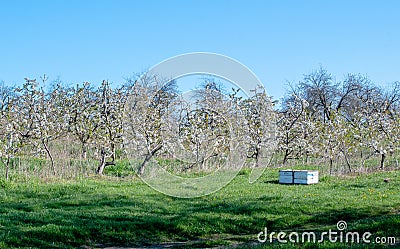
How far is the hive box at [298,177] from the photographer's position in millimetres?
15031

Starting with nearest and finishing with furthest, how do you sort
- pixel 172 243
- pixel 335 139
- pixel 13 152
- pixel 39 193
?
pixel 172 243 < pixel 39 193 < pixel 13 152 < pixel 335 139

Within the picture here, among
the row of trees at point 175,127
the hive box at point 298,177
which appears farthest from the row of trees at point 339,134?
the hive box at point 298,177

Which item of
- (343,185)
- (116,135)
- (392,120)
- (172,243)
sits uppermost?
(392,120)

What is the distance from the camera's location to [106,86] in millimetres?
19656

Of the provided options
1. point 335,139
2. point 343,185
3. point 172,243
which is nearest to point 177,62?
point 172,243

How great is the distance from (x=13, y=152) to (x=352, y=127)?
14.7 meters

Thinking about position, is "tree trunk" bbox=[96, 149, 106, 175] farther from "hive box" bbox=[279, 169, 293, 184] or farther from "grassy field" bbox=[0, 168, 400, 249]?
"hive box" bbox=[279, 169, 293, 184]

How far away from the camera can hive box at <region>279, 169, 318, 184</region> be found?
15.0 metres

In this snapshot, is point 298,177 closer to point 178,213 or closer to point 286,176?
point 286,176

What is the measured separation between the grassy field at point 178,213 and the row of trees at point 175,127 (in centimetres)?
349

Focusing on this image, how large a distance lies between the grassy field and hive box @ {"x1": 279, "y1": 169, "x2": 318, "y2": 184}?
532 mm

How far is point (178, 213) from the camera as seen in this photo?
10.1 meters

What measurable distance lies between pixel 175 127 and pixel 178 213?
8.97 metres

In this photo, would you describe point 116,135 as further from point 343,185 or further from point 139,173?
point 343,185
